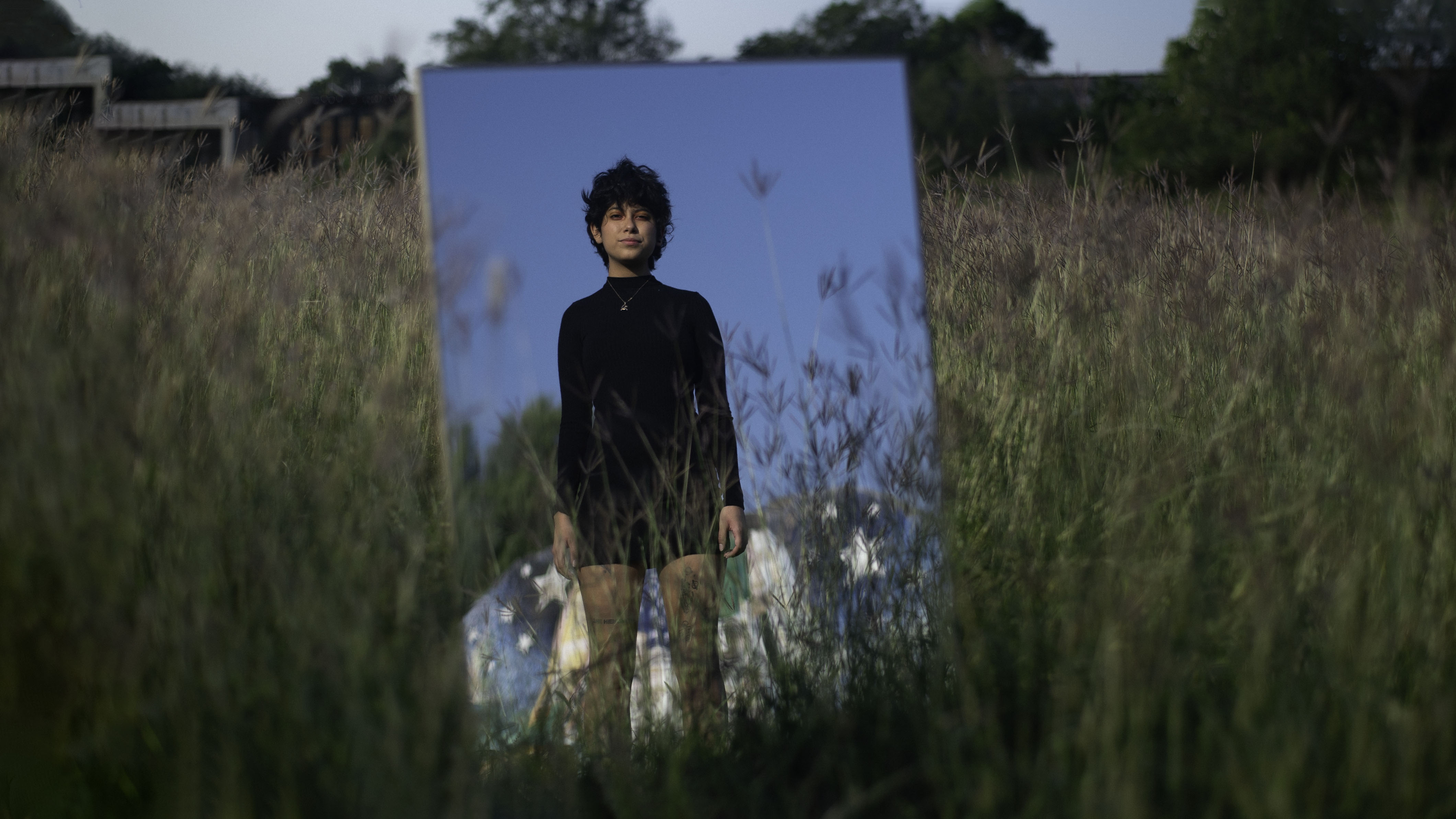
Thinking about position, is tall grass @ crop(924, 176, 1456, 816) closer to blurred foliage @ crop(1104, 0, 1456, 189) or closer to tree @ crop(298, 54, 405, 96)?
tree @ crop(298, 54, 405, 96)

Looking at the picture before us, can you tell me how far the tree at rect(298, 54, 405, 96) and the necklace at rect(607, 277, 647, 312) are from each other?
2.06 ft

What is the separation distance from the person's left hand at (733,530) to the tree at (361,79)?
1.09 m

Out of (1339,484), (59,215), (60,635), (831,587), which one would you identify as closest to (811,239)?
(831,587)

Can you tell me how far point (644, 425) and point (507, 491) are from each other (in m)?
0.32

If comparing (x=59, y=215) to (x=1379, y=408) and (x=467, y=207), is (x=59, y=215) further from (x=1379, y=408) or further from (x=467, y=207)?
(x=1379, y=408)

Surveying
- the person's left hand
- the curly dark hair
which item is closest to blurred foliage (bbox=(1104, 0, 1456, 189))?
the curly dark hair

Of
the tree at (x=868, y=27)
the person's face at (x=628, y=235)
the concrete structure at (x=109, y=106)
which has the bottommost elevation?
the person's face at (x=628, y=235)

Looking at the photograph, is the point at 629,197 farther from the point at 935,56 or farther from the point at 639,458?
the point at 935,56

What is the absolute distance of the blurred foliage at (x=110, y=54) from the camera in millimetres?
2770

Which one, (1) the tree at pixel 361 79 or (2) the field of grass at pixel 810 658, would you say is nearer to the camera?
(2) the field of grass at pixel 810 658

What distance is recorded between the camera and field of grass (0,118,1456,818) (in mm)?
1140

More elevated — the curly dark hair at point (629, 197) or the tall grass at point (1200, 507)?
the curly dark hair at point (629, 197)

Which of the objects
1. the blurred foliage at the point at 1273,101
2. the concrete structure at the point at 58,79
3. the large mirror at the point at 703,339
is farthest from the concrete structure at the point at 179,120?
the blurred foliage at the point at 1273,101

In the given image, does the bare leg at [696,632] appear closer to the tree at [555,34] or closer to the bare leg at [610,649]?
the bare leg at [610,649]
